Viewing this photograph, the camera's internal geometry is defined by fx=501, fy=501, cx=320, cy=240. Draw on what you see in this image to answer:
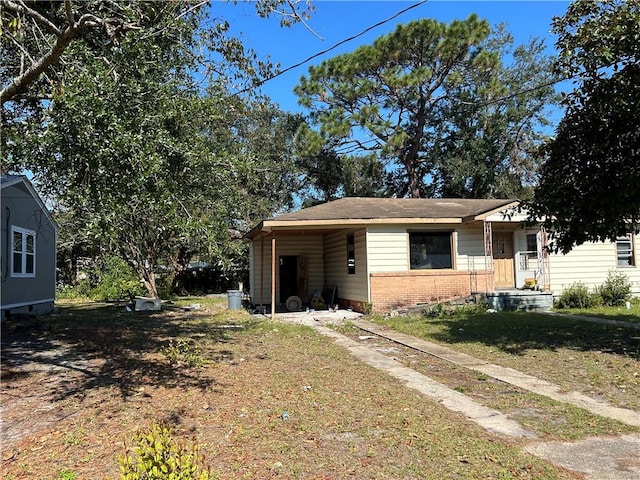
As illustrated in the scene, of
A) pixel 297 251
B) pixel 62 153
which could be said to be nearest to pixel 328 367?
pixel 62 153

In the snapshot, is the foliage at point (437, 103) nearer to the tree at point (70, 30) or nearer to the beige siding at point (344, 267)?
the beige siding at point (344, 267)

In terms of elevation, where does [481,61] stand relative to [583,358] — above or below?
above

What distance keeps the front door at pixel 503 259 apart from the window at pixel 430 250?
207cm

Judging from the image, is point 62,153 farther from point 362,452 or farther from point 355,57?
point 355,57

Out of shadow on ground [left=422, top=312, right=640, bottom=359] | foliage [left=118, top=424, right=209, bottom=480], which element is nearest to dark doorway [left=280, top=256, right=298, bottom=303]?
shadow on ground [left=422, top=312, right=640, bottom=359]

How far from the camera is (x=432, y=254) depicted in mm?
16375

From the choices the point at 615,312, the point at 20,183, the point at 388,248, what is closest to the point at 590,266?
the point at 615,312

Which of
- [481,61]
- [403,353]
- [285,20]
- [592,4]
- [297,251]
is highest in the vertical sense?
[481,61]

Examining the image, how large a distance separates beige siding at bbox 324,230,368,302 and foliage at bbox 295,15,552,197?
31.4ft

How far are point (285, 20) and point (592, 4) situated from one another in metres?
5.20

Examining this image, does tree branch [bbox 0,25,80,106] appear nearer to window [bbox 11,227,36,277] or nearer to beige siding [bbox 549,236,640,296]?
window [bbox 11,227,36,277]

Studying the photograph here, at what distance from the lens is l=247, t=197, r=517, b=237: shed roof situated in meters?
15.2

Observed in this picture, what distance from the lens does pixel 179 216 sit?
669cm

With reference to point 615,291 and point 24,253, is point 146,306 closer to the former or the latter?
point 24,253
